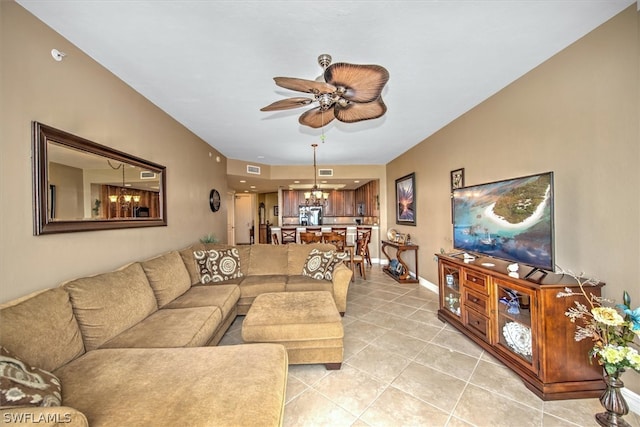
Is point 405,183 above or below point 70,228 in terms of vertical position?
above

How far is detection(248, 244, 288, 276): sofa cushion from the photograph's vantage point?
3.43 m

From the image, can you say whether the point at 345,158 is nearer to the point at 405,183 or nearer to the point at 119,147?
the point at 405,183

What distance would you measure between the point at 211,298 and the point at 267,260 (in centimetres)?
113

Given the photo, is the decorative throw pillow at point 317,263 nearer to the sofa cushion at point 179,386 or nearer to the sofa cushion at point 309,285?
the sofa cushion at point 309,285

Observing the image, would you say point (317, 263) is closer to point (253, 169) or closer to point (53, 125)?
point (53, 125)

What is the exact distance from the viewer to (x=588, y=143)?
179 cm

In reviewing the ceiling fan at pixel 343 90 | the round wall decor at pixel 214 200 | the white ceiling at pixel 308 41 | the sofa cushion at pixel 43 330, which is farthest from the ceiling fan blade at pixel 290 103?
the round wall decor at pixel 214 200

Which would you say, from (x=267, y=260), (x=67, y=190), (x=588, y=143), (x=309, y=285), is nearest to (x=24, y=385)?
(x=67, y=190)

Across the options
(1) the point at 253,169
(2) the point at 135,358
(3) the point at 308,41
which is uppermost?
(3) the point at 308,41

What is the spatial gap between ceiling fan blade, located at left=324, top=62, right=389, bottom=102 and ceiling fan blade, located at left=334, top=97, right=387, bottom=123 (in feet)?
0.50

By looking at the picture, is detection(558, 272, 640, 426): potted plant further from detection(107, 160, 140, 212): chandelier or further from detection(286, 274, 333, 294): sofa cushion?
detection(107, 160, 140, 212): chandelier

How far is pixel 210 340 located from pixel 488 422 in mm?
2090

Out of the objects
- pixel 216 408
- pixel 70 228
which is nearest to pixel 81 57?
pixel 70 228

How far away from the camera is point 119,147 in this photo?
231 centimetres
